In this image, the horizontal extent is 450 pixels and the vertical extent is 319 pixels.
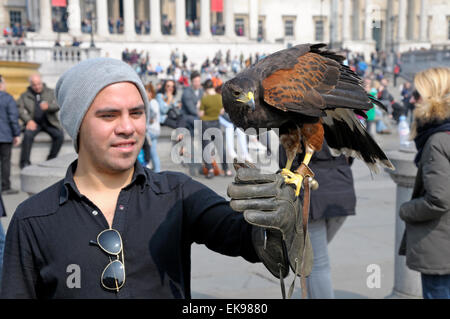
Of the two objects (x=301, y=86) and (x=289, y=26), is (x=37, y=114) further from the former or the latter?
(x=289, y=26)

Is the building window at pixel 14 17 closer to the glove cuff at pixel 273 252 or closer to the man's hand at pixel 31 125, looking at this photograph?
the man's hand at pixel 31 125

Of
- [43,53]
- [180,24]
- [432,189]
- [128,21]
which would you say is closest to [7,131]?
[432,189]

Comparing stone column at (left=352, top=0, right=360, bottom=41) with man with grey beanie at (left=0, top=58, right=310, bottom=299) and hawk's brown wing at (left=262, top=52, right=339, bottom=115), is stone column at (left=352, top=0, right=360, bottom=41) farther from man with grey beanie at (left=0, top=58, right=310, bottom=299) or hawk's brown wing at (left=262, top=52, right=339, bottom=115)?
man with grey beanie at (left=0, top=58, right=310, bottom=299)

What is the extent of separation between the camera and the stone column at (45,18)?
2094 inches

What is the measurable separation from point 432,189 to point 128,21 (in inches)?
2249

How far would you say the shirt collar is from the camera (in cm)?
210

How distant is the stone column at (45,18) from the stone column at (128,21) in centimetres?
762

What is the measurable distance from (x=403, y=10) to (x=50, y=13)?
4315 cm

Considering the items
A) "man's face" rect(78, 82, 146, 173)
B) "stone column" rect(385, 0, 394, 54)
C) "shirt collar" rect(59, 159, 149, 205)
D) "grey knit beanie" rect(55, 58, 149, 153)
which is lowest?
"shirt collar" rect(59, 159, 149, 205)

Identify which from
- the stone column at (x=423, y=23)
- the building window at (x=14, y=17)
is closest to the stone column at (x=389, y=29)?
the stone column at (x=423, y=23)

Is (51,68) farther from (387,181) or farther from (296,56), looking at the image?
(296,56)

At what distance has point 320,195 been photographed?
432 centimetres

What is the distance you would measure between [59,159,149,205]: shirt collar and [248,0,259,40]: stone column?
6468 cm

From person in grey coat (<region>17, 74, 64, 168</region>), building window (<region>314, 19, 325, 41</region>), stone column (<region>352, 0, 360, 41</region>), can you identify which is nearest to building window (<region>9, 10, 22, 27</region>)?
building window (<region>314, 19, 325, 41</region>)
